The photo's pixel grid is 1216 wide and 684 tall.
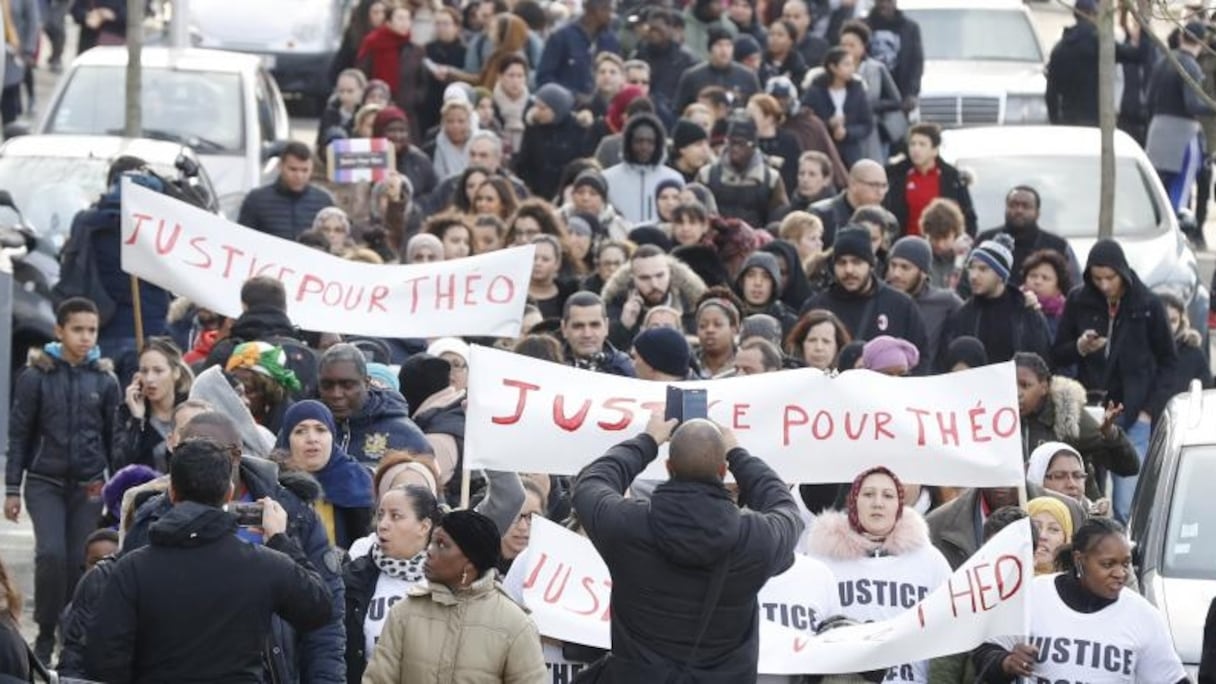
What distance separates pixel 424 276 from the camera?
597 inches

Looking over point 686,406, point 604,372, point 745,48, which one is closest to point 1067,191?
point 745,48

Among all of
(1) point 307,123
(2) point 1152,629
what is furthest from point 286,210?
(1) point 307,123

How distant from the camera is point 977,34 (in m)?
30.2

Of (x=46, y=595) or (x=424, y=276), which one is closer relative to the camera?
(x=46, y=595)

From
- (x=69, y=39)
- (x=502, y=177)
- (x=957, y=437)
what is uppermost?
(x=957, y=437)

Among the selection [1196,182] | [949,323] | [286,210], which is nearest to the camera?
[949,323]

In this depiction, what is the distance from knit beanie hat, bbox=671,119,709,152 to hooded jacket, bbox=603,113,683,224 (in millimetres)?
787

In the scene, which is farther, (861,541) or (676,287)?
(676,287)

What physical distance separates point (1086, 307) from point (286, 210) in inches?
206

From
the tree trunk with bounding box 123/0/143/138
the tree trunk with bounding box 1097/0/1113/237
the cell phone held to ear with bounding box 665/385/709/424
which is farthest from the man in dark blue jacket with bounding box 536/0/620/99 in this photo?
the cell phone held to ear with bounding box 665/385/709/424

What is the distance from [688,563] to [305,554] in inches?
48.1

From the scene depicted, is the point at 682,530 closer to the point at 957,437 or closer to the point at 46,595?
the point at 957,437

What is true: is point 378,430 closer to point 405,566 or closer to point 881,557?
point 405,566

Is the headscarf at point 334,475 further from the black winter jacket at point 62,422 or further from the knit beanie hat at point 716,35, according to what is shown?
the knit beanie hat at point 716,35
